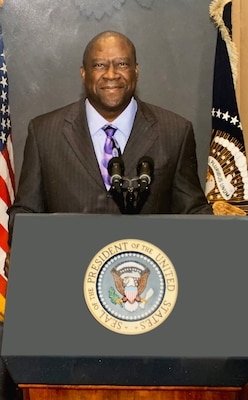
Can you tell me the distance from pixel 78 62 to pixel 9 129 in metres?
0.55

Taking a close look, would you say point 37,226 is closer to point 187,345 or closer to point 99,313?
point 99,313

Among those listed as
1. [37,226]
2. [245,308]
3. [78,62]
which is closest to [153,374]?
[245,308]

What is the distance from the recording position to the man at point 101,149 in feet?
8.73

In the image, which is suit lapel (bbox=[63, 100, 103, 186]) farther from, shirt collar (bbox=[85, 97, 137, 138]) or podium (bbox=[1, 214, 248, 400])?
podium (bbox=[1, 214, 248, 400])

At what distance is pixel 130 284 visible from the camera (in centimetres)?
185

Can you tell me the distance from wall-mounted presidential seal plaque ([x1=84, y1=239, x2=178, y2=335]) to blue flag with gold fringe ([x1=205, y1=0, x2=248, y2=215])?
1539mm

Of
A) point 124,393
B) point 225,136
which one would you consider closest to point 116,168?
point 124,393

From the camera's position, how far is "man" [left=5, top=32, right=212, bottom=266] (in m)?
2.66

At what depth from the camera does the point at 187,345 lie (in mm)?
1805

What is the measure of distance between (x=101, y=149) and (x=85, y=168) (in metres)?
0.12

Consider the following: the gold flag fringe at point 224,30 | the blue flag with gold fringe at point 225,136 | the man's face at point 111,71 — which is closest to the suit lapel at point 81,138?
the man's face at point 111,71

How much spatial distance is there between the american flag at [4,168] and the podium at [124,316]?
1461 millimetres

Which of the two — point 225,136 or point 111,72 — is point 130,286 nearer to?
point 111,72

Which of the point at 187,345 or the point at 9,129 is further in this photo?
the point at 9,129
